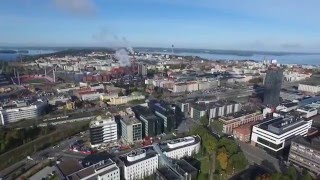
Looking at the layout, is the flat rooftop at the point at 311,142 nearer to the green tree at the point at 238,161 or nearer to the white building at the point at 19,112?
the green tree at the point at 238,161

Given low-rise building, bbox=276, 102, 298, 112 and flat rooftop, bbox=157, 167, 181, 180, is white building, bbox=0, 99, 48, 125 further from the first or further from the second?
low-rise building, bbox=276, 102, 298, 112

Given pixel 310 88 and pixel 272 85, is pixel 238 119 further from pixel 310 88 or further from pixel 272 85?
pixel 310 88

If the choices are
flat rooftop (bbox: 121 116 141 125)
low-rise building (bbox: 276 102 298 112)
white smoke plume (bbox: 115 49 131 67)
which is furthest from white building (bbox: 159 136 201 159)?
white smoke plume (bbox: 115 49 131 67)

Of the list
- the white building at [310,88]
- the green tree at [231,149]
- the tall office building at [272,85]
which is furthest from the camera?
the white building at [310,88]

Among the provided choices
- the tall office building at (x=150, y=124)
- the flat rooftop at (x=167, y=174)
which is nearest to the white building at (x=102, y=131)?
the tall office building at (x=150, y=124)

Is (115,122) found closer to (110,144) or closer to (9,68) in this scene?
(110,144)

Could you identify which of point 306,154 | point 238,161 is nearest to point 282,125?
point 306,154
